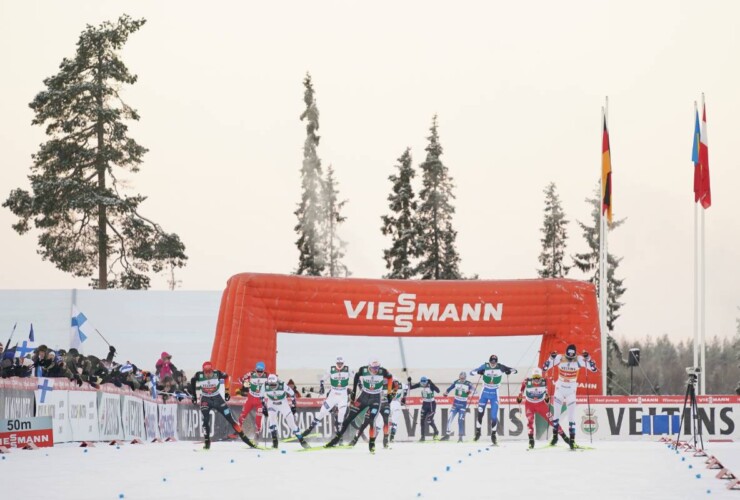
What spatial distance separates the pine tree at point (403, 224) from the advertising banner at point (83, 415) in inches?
2080

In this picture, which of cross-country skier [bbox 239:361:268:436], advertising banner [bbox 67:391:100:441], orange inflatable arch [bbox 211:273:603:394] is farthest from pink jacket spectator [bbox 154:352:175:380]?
advertising banner [bbox 67:391:100:441]

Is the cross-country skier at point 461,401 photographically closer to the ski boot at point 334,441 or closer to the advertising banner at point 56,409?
the ski boot at point 334,441

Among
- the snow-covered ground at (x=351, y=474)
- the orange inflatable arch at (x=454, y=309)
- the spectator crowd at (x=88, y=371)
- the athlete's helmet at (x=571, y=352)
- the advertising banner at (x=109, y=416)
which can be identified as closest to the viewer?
the snow-covered ground at (x=351, y=474)

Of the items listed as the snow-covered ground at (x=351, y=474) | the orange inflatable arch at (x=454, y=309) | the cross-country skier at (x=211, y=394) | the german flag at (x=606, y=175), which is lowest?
the snow-covered ground at (x=351, y=474)

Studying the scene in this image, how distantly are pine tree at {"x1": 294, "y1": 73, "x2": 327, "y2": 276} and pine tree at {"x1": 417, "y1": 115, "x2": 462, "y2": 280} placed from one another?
689cm

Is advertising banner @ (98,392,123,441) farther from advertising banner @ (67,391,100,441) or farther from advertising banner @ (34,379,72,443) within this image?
advertising banner @ (34,379,72,443)

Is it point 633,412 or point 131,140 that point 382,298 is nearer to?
point 633,412

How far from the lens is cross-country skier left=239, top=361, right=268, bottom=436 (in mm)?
31312

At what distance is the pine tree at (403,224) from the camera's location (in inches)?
3172

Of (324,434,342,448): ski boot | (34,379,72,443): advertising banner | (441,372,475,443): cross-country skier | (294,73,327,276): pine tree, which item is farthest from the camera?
(294,73,327,276): pine tree

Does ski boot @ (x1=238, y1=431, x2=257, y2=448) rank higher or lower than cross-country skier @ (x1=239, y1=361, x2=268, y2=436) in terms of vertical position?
lower

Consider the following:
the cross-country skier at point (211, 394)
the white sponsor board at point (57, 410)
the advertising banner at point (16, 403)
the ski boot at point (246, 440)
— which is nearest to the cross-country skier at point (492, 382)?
the ski boot at point (246, 440)

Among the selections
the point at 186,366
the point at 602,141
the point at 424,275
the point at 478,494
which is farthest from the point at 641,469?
the point at 424,275

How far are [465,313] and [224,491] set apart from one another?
23.7 m
